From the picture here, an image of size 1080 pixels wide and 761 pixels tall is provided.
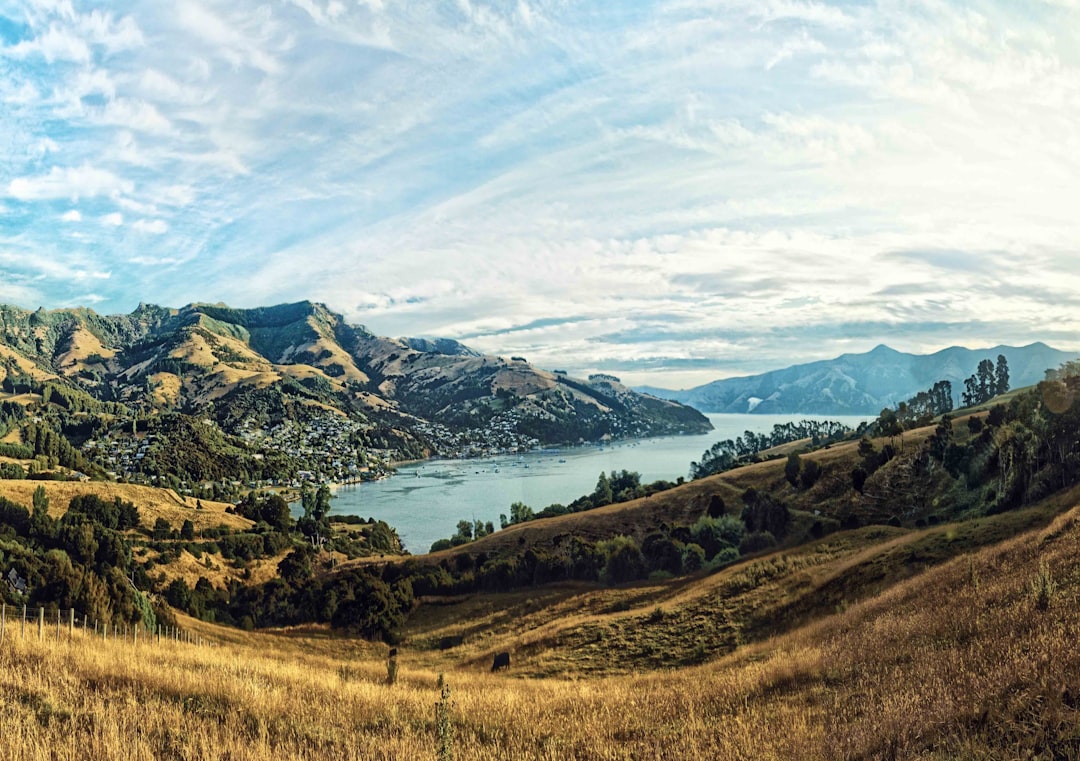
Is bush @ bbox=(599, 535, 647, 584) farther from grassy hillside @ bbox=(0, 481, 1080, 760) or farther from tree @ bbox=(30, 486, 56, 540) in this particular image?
tree @ bbox=(30, 486, 56, 540)

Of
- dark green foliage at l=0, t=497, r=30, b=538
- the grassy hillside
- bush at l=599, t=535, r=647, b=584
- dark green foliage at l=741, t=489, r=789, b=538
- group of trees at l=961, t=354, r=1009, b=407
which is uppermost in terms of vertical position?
group of trees at l=961, t=354, r=1009, b=407

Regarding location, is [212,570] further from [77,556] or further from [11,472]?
[11,472]

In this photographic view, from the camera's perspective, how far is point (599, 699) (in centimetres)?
1306

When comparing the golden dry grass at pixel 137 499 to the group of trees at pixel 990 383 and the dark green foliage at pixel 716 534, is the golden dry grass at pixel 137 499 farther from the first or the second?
the group of trees at pixel 990 383

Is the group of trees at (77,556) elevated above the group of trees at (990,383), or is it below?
below

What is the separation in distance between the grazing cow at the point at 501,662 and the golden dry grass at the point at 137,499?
8494cm

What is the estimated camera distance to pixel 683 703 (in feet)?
39.3

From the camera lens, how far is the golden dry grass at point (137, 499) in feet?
286

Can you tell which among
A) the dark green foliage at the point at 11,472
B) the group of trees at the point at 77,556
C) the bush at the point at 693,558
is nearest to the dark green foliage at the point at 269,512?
the group of trees at the point at 77,556

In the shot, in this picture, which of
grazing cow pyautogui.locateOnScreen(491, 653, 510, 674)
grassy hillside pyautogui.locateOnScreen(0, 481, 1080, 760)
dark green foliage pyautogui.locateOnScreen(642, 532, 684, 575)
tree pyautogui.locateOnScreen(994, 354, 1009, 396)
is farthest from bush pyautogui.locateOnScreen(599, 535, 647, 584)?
tree pyautogui.locateOnScreen(994, 354, 1009, 396)

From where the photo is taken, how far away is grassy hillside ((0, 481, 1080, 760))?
764cm

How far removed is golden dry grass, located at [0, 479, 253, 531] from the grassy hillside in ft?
310

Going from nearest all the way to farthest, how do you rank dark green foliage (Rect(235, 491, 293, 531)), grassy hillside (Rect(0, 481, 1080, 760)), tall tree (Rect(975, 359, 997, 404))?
grassy hillside (Rect(0, 481, 1080, 760))
dark green foliage (Rect(235, 491, 293, 531))
tall tree (Rect(975, 359, 997, 404))

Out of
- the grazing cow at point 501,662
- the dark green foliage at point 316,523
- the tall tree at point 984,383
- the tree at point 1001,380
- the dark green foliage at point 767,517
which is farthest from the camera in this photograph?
the tree at point 1001,380
